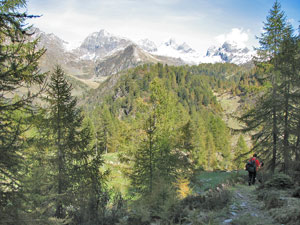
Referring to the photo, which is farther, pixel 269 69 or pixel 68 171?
pixel 269 69

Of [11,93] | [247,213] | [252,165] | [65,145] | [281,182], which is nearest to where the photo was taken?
[11,93]

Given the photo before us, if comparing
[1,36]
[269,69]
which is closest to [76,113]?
[1,36]

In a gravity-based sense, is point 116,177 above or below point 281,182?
below

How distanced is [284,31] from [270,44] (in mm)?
1315

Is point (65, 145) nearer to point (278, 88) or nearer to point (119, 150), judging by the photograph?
point (119, 150)

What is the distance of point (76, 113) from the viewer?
1312 cm

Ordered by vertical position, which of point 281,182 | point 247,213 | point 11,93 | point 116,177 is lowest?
point 116,177

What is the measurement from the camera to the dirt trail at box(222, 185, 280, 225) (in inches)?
230

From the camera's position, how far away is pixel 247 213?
686 cm

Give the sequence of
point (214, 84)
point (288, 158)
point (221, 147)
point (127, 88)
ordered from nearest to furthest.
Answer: point (288, 158)
point (221, 147)
point (127, 88)
point (214, 84)

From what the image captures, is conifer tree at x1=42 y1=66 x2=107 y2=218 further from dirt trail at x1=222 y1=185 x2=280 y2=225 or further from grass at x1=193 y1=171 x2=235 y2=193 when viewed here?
grass at x1=193 y1=171 x2=235 y2=193

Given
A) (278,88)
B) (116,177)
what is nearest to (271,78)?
(278,88)

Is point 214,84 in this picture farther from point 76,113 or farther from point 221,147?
point 76,113

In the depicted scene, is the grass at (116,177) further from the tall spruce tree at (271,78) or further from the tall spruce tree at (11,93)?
the tall spruce tree at (11,93)
